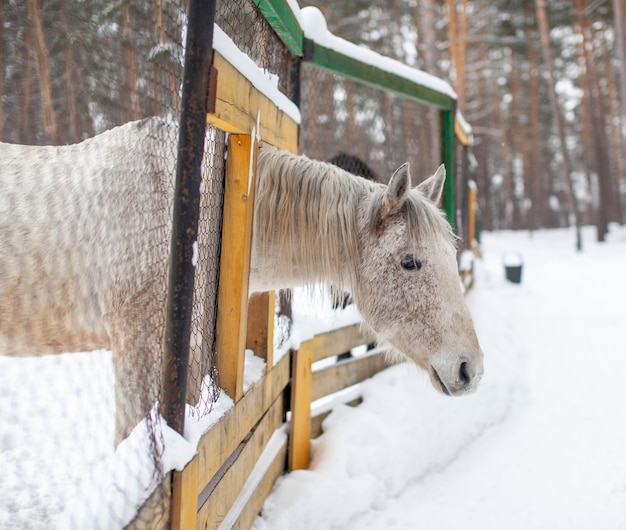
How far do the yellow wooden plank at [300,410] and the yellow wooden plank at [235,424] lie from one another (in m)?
0.14

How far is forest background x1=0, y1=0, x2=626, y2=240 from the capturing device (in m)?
4.74

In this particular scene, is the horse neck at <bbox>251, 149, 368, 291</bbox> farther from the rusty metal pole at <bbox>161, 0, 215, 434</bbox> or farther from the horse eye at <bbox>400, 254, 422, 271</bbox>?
the rusty metal pole at <bbox>161, 0, 215, 434</bbox>

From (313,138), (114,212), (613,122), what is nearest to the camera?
(114,212)

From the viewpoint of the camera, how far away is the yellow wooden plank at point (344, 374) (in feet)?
11.3

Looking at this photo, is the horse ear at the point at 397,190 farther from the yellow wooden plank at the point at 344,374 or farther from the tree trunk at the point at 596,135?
the tree trunk at the point at 596,135

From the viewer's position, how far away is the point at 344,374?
12.1ft

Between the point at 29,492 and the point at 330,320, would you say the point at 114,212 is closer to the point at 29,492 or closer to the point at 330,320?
the point at 29,492

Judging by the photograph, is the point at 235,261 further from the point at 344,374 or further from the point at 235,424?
the point at 344,374

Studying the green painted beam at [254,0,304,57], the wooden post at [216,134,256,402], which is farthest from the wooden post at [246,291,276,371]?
the green painted beam at [254,0,304,57]

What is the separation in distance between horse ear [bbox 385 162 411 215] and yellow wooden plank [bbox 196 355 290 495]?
103cm

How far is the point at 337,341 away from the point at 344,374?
0.26 meters

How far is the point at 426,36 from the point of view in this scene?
1008 centimetres

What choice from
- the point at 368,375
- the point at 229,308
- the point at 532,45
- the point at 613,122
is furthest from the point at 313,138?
the point at 613,122

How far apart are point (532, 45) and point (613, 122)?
21.3ft
